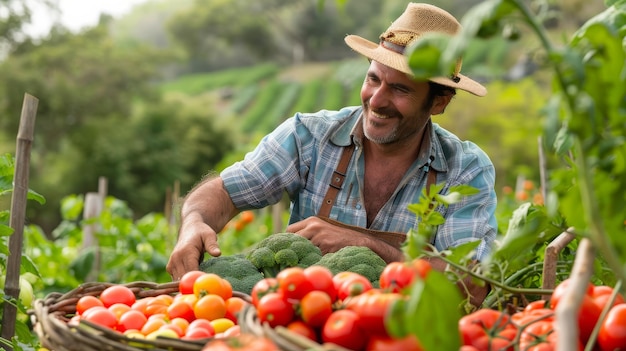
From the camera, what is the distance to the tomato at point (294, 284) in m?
1.74

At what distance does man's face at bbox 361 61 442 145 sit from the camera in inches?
141

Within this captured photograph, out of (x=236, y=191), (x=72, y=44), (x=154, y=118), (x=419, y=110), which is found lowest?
(x=236, y=191)

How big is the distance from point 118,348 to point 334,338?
0.53 m

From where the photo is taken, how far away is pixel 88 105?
38844mm

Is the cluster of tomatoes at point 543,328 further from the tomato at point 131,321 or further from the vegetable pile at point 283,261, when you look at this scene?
the vegetable pile at point 283,261

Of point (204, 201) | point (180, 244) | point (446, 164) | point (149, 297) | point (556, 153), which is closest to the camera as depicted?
point (556, 153)

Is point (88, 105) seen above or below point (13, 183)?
above

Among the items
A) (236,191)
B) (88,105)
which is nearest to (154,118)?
(88,105)

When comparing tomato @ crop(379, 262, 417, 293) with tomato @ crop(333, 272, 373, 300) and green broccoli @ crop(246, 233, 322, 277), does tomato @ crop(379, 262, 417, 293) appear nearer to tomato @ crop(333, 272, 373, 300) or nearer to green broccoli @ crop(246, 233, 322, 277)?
tomato @ crop(333, 272, 373, 300)

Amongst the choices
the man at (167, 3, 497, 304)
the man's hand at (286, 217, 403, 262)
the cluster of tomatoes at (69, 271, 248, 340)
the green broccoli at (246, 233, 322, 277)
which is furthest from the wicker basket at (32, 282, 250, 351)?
the man at (167, 3, 497, 304)

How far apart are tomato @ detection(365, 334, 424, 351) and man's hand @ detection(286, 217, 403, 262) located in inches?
64.0

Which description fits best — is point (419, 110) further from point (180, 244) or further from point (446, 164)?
point (180, 244)

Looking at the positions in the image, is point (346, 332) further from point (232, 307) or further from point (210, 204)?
point (210, 204)

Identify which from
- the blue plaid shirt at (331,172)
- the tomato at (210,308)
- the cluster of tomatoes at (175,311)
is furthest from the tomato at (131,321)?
the blue plaid shirt at (331,172)
